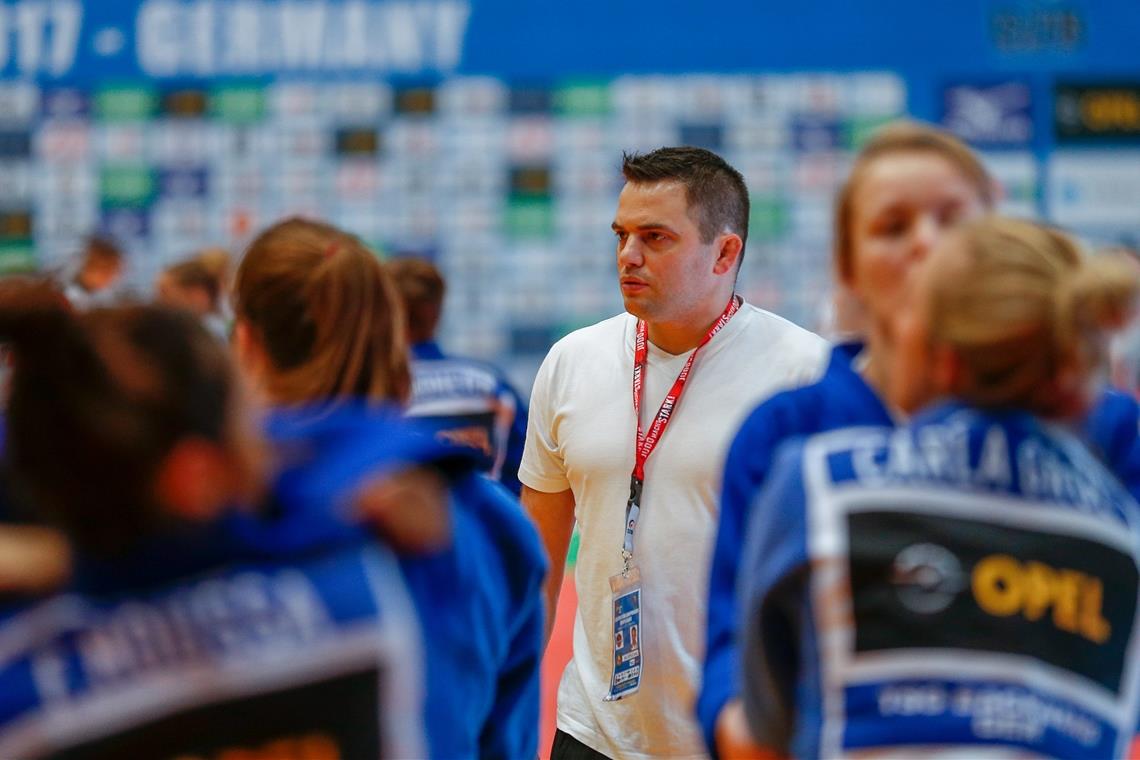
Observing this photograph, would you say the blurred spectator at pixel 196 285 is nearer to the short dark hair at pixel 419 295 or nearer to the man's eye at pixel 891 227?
the short dark hair at pixel 419 295

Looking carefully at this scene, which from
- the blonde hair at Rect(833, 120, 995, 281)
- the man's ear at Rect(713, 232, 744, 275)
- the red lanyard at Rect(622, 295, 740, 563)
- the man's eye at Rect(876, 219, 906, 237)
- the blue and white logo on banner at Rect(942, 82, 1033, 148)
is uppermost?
the blue and white logo on banner at Rect(942, 82, 1033, 148)

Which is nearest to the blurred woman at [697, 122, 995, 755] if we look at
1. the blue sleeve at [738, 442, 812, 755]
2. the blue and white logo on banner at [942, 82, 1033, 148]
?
the blue sleeve at [738, 442, 812, 755]

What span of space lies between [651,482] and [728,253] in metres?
0.74

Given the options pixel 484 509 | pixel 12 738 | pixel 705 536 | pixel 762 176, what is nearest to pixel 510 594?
pixel 484 509

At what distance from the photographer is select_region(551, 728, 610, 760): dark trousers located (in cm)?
324

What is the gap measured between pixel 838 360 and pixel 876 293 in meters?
0.10

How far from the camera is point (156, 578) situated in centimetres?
145

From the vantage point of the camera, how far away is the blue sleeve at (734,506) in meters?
1.72

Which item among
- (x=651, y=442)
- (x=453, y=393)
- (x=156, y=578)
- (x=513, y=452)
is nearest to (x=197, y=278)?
(x=453, y=393)

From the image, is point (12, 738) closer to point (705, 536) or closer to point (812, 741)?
point (812, 741)

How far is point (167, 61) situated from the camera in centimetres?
948

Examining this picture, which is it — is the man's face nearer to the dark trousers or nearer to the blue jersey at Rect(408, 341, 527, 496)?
the dark trousers

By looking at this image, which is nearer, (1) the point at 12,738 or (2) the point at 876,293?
(1) the point at 12,738

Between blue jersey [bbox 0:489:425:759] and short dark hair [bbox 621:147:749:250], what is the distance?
7.52 ft
